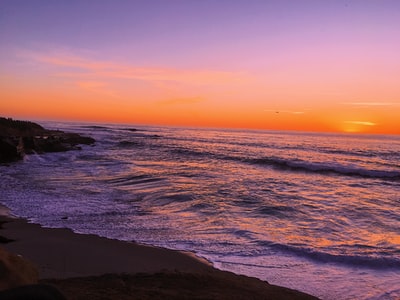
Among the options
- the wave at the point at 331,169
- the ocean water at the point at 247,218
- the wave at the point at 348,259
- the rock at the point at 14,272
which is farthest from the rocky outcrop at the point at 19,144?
the rock at the point at 14,272

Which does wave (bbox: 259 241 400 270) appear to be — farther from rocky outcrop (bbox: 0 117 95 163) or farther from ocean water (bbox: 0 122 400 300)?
rocky outcrop (bbox: 0 117 95 163)

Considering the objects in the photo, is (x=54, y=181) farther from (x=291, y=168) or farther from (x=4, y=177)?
(x=291, y=168)

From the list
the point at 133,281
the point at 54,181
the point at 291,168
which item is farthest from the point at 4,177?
the point at 291,168

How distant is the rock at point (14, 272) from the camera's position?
3541 mm

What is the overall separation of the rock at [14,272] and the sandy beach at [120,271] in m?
0.55

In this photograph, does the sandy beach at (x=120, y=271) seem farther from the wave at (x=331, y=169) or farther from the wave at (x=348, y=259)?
the wave at (x=331, y=169)

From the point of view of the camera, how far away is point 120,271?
5.93 m

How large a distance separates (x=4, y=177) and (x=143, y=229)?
10576 mm

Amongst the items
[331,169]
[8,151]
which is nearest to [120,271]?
[8,151]

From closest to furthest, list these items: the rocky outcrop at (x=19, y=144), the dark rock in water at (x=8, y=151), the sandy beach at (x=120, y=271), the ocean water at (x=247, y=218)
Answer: the sandy beach at (x=120, y=271)
the ocean water at (x=247, y=218)
the dark rock in water at (x=8, y=151)
the rocky outcrop at (x=19, y=144)

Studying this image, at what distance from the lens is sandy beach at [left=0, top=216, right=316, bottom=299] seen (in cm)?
477

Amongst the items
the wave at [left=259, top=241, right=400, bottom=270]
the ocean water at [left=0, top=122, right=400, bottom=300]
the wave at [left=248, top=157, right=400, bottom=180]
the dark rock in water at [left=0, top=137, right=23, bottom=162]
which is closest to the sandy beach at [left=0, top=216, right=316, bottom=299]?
the ocean water at [left=0, top=122, right=400, bottom=300]

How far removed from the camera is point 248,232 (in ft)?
28.3

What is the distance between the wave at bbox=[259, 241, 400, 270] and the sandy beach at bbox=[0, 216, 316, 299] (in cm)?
193
